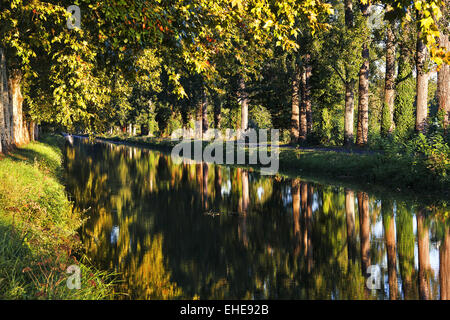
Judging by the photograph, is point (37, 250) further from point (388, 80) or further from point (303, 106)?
point (303, 106)

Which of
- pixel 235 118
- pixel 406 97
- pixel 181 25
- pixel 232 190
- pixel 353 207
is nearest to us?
pixel 181 25

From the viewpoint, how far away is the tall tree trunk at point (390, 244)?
7189 millimetres

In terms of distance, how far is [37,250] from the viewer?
24.1 ft

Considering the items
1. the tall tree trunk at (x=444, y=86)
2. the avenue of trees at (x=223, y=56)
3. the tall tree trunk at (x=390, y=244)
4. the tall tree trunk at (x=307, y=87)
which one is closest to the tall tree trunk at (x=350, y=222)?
the tall tree trunk at (x=390, y=244)

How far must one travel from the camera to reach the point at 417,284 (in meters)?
7.27

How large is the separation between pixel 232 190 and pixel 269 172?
7778 mm

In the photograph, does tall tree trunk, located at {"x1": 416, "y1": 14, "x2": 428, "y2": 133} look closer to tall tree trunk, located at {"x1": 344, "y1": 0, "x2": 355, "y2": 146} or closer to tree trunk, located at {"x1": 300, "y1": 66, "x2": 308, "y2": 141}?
tall tree trunk, located at {"x1": 344, "y1": 0, "x2": 355, "y2": 146}

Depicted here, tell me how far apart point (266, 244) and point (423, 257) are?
3.39 m

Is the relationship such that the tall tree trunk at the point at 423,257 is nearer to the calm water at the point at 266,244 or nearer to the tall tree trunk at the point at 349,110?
the calm water at the point at 266,244

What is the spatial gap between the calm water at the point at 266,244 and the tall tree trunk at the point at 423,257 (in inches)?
0.8

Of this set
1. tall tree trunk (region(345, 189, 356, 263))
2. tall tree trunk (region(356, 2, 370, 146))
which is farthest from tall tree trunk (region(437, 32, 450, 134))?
tall tree trunk (region(356, 2, 370, 146))

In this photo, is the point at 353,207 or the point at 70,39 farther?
the point at 353,207
